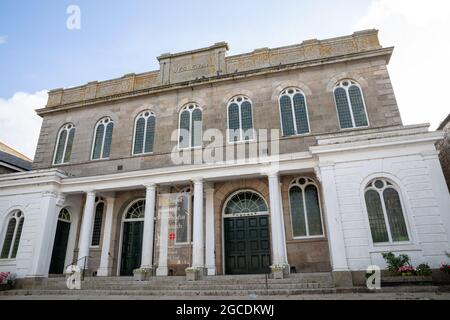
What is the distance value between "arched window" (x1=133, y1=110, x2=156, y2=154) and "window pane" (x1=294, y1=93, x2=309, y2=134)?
7.18 m

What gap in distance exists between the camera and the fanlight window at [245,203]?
508 inches

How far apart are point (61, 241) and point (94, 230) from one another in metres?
1.56

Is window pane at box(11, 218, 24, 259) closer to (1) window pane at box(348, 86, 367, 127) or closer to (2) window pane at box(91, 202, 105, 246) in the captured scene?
(2) window pane at box(91, 202, 105, 246)

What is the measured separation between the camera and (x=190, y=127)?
14422 mm

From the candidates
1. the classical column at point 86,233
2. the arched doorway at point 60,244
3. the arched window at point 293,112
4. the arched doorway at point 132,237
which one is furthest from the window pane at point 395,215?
the arched doorway at point 60,244

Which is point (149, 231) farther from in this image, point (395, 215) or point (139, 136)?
point (395, 215)

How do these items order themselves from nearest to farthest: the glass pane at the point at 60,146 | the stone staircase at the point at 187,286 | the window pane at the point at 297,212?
1. the stone staircase at the point at 187,286
2. the window pane at the point at 297,212
3. the glass pane at the point at 60,146

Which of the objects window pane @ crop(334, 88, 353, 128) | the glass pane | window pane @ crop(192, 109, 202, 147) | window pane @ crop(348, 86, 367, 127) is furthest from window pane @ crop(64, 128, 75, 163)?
window pane @ crop(348, 86, 367, 127)

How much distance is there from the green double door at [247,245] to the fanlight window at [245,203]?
0.32m

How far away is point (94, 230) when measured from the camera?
559 inches

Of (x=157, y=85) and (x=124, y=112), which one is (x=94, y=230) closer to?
(x=124, y=112)

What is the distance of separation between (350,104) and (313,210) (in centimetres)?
505

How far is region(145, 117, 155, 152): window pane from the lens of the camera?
14.7 meters

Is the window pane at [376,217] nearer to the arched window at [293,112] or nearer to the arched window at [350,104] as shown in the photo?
the arched window at [350,104]
